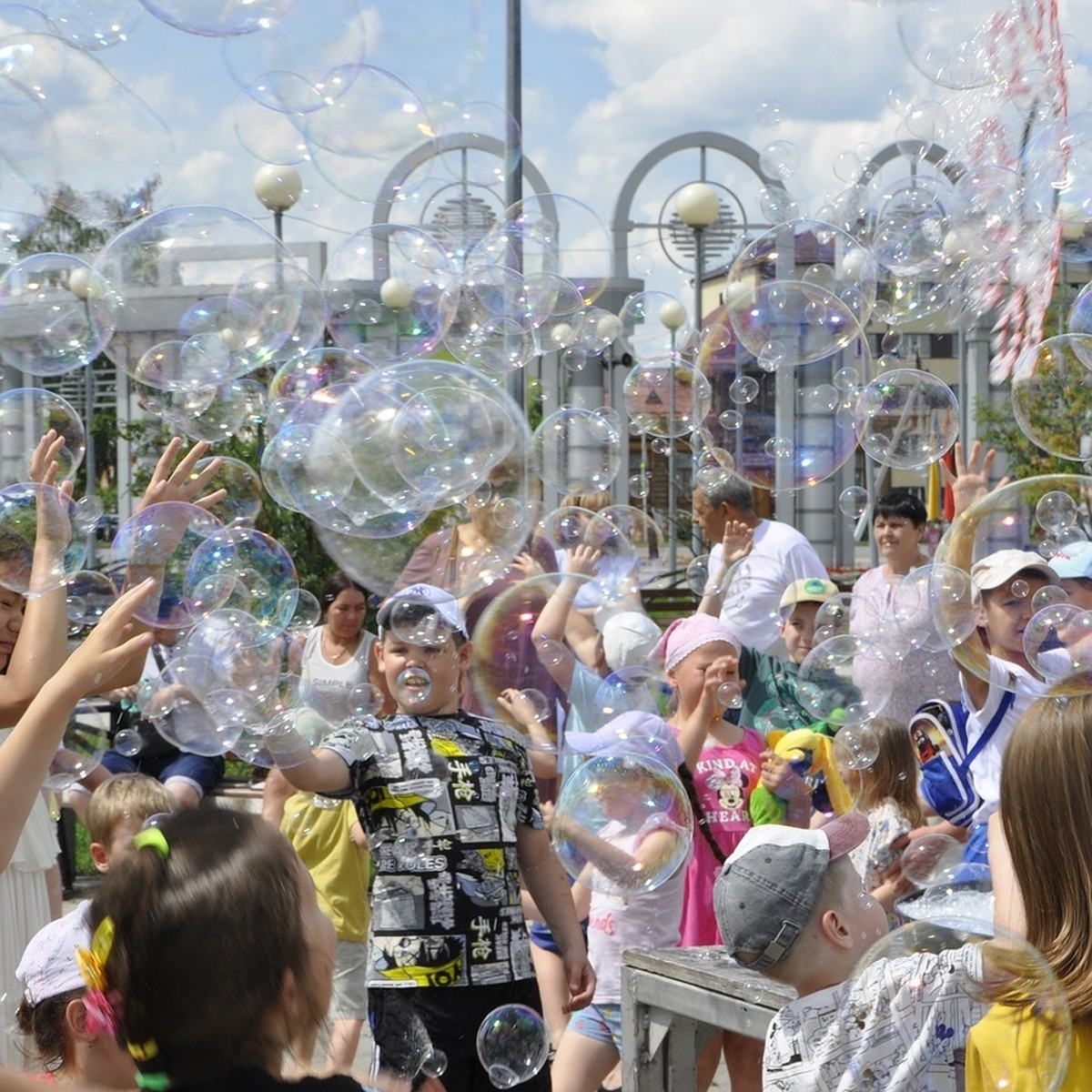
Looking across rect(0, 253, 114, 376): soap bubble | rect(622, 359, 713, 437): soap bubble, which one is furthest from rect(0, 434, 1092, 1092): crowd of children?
rect(0, 253, 114, 376): soap bubble

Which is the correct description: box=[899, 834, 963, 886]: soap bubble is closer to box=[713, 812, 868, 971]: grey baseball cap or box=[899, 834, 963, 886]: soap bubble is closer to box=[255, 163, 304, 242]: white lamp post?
box=[713, 812, 868, 971]: grey baseball cap

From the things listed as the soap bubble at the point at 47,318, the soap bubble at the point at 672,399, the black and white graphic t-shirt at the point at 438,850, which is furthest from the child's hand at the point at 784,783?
the soap bubble at the point at 672,399

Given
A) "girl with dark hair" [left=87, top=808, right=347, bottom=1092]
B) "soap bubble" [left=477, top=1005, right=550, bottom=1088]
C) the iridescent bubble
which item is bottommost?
"soap bubble" [left=477, top=1005, right=550, bottom=1088]

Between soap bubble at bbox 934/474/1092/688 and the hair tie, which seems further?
soap bubble at bbox 934/474/1092/688

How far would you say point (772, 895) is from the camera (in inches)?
97.8

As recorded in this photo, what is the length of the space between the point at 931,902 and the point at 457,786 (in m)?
1.18

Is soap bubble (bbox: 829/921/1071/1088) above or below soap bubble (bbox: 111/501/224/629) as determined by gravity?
below

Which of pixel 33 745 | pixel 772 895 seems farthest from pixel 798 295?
pixel 33 745

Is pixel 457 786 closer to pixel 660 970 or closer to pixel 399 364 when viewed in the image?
pixel 660 970

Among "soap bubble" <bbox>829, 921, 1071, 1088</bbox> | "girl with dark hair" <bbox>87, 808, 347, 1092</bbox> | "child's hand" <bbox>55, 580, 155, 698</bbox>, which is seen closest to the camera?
"girl with dark hair" <bbox>87, 808, 347, 1092</bbox>

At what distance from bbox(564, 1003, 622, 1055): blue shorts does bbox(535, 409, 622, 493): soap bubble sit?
238cm

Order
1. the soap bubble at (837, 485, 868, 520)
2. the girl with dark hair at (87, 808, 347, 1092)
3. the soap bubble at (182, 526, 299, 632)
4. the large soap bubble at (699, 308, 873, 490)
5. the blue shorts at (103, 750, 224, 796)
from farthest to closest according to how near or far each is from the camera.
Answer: the soap bubble at (837, 485, 868, 520)
the large soap bubble at (699, 308, 873, 490)
the blue shorts at (103, 750, 224, 796)
the soap bubble at (182, 526, 299, 632)
the girl with dark hair at (87, 808, 347, 1092)

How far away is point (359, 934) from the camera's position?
5199 mm

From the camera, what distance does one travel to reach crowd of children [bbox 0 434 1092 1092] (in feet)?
5.72
